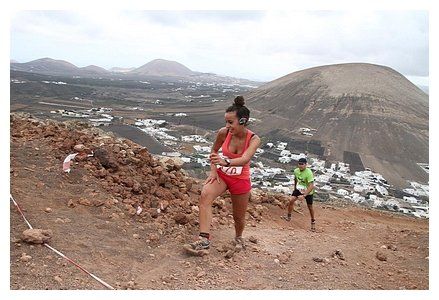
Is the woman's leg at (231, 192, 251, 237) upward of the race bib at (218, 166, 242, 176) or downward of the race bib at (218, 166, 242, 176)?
downward

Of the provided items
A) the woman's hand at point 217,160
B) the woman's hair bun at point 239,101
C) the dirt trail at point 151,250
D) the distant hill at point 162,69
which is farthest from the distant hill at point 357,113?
the distant hill at point 162,69

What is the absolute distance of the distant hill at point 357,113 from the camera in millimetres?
23359

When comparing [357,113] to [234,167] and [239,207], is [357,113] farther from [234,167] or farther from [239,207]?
[234,167]

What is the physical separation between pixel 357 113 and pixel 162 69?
12618 cm

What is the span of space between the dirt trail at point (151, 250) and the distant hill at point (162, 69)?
141196 millimetres

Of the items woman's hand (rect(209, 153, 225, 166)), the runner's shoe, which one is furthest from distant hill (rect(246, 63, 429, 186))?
woman's hand (rect(209, 153, 225, 166))

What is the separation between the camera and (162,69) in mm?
148500

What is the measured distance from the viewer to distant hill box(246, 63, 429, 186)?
23.4 metres

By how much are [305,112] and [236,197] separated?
95.3 feet

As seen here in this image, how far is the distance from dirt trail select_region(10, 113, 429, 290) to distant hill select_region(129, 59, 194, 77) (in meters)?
141

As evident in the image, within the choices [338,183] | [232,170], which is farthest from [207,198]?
[338,183]

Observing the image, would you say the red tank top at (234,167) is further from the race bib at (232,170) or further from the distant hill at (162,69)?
the distant hill at (162,69)

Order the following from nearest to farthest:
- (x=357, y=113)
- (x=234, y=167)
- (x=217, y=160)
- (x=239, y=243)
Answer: (x=217, y=160) → (x=234, y=167) → (x=239, y=243) → (x=357, y=113)

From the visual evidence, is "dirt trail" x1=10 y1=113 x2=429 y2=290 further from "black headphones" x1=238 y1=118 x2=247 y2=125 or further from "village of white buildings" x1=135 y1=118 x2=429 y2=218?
"village of white buildings" x1=135 y1=118 x2=429 y2=218
